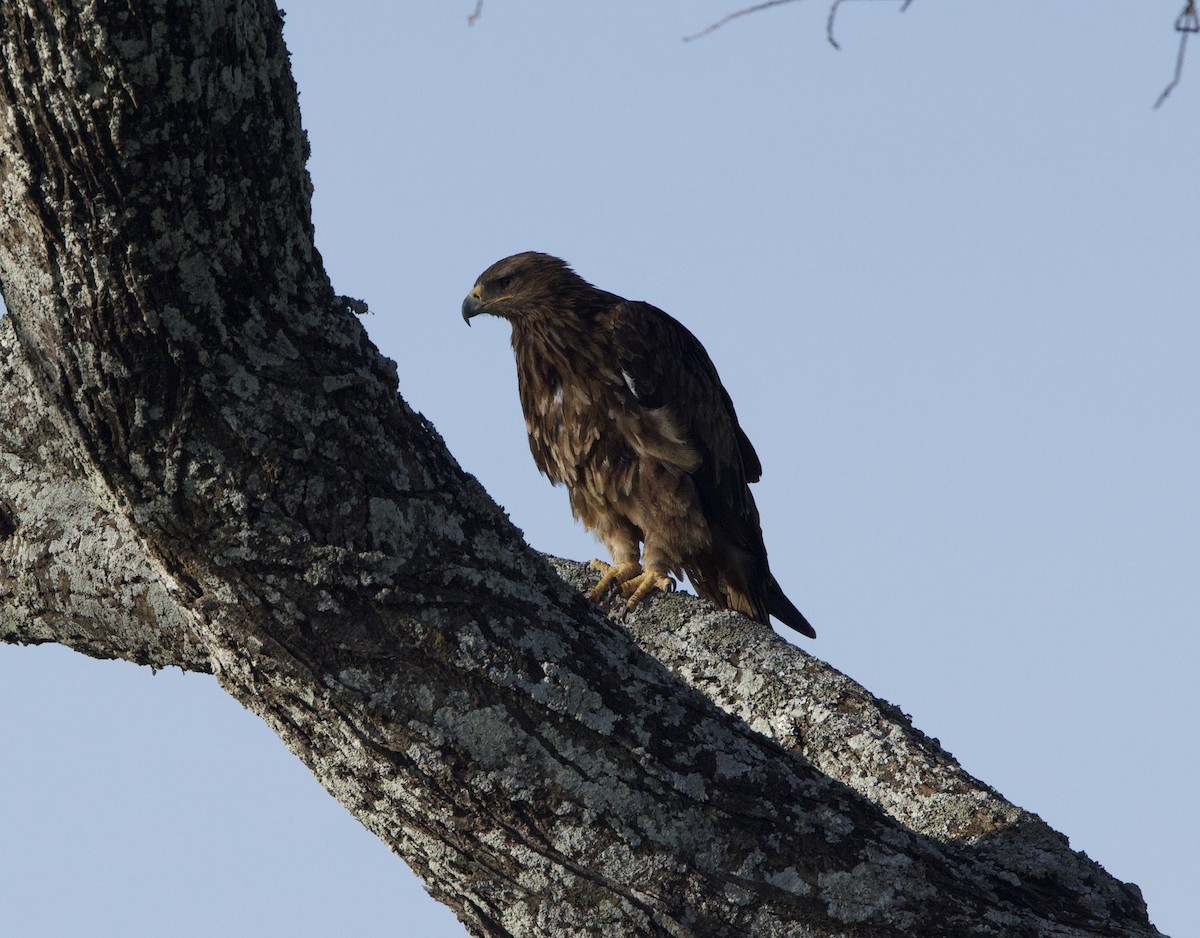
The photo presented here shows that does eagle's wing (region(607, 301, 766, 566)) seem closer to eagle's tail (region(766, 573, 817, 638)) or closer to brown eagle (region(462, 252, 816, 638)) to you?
brown eagle (region(462, 252, 816, 638))

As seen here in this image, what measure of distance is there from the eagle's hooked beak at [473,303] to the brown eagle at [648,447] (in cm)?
48

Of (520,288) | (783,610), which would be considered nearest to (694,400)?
(783,610)

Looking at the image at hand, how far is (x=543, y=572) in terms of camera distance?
238cm

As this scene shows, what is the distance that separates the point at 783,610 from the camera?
233 inches

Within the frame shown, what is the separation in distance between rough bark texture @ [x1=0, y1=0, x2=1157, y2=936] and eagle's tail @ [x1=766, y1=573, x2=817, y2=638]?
3.37 m

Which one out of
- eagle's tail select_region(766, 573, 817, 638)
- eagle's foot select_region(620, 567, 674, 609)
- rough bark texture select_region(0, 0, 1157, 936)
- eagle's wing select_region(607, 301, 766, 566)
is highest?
eagle's wing select_region(607, 301, 766, 566)

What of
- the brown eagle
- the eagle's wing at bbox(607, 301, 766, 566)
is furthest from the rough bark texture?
the eagle's wing at bbox(607, 301, 766, 566)

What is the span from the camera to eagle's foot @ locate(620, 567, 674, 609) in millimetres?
4871

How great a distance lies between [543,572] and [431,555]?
0.82ft

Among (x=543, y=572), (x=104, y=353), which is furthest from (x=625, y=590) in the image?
(x=104, y=353)

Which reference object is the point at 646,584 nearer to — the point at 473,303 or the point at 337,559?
the point at 473,303

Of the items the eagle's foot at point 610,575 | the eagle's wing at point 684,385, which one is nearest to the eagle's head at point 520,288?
the eagle's wing at point 684,385

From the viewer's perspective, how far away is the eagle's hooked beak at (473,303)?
664 cm

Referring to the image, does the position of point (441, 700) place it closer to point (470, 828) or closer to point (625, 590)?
point (470, 828)
